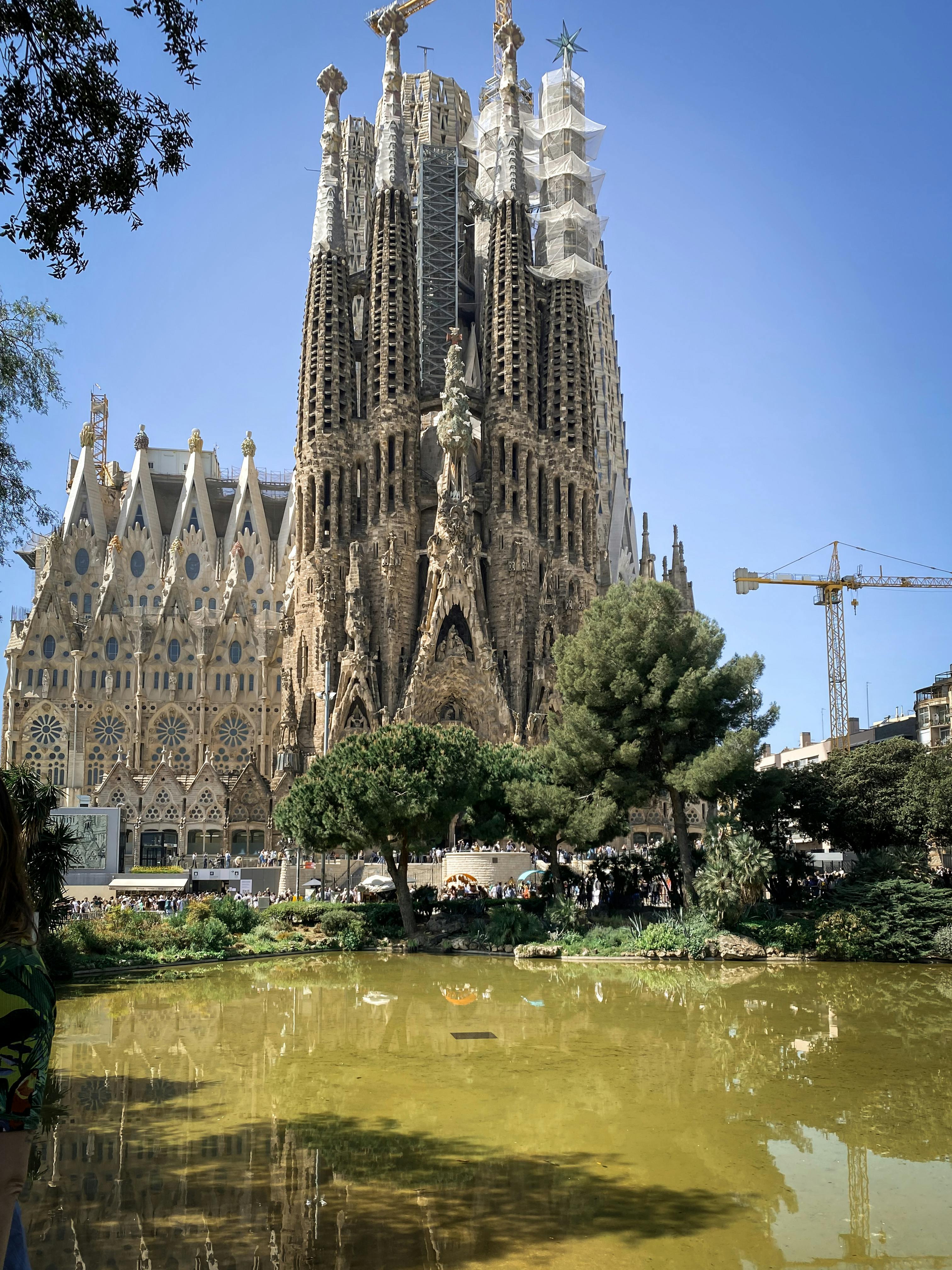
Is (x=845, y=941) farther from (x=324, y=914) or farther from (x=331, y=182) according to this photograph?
(x=331, y=182)

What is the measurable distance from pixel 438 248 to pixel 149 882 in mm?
45146

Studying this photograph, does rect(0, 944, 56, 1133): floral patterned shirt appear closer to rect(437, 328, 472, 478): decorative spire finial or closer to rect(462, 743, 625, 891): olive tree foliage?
rect(462, 743, 625, 891): olive tree foliage

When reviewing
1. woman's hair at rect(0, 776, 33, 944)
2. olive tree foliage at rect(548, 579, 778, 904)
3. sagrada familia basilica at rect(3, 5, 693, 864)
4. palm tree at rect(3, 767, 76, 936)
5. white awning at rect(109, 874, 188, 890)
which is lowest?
white awning at rect(109, 874, 188, 890)

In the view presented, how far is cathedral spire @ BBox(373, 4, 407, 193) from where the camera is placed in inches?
2527

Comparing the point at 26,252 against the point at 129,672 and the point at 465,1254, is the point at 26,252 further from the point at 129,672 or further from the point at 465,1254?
the point at 129,672

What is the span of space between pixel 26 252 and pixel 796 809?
3138 cm

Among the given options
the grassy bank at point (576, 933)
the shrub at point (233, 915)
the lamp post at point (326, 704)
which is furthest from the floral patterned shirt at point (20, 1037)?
the lamp post at point (326, 704)

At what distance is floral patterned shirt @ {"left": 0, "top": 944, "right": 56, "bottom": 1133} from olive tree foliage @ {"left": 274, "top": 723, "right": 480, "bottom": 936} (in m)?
27.9

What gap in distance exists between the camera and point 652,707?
32219 millimetres

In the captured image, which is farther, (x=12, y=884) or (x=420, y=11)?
(x=420, y=11)


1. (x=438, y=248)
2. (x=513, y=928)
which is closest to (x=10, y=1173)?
(x=513, y=928)

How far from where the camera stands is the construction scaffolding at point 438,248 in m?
68.1

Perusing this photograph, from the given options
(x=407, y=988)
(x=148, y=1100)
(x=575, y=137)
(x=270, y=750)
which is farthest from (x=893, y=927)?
(x=575, y=137)

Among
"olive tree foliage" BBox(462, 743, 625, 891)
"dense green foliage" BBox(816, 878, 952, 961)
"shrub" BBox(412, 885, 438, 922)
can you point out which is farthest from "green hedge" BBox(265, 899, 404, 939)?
"dense green foliage" BBox(816, 878, 952, 961)
